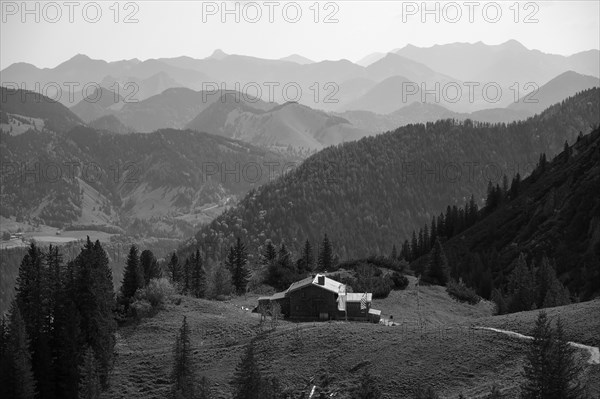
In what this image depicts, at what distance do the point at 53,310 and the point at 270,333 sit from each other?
92.4 feet

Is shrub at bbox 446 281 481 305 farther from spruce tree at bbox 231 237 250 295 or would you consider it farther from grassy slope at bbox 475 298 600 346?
grassy slope at bbox 475 298 600 346

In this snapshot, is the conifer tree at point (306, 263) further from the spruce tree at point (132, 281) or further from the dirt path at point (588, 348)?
the dirt path at point (588, 348)

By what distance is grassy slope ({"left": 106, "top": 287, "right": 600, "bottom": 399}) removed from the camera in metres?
59.8

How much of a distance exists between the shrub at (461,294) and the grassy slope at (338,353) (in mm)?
39476

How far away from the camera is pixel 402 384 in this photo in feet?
198

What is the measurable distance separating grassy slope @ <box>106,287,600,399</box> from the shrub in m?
39.5

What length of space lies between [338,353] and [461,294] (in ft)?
172

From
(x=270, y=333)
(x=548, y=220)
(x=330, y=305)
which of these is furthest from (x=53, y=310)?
(x=548, y=220)

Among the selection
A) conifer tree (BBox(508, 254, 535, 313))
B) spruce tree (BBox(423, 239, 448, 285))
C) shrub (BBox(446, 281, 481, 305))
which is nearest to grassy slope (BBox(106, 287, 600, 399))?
conifer tree (BBox(508, 254, 535, 313))

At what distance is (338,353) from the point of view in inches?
2734

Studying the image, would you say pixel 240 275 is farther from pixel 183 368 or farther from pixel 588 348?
pixel 588 348

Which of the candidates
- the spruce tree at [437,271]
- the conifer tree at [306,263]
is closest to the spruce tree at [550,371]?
the spruce tree at [437,271]

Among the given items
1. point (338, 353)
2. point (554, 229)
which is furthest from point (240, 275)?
point (554, 229)

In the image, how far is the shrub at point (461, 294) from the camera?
114 metres
